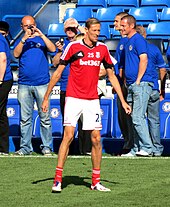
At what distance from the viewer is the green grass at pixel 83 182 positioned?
8.75 metres

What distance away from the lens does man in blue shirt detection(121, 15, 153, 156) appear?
42.3ft

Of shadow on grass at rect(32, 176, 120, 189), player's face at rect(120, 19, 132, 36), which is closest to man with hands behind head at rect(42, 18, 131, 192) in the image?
shadow on grass at rect(32, 176, 120, 189)

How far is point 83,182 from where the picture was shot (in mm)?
10320

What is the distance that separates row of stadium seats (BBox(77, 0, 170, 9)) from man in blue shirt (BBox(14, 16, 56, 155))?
7.05 m

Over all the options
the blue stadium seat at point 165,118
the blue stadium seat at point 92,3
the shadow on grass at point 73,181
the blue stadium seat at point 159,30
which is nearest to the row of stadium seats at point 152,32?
the blue stadium seat at point 159,30

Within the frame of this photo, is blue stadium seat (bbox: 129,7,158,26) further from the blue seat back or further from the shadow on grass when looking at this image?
the shadow on grass

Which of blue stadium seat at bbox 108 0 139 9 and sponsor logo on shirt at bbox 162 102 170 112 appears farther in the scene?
blue stadium seat at bbox 108 0 139 9

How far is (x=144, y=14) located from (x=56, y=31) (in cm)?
209

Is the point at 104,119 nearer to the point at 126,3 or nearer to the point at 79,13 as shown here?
the point at 79,13

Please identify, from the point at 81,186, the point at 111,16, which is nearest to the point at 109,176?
the point at 81,186

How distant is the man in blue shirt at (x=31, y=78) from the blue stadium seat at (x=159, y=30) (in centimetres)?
571

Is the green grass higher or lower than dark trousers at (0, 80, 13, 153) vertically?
lower

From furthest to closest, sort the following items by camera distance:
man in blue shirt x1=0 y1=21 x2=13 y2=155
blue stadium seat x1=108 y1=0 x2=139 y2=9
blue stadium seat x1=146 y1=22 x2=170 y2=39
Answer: blue stadium seat x1=108 y1=0 x2=139 y2=9, blue stadium seat x1=146 y1=22 x2=170 y2=39, man in blue shirt x1=0 y1=21 x2=13 y2=155

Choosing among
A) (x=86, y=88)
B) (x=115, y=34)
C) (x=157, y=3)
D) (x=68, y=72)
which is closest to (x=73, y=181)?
(x=86, y=88)
